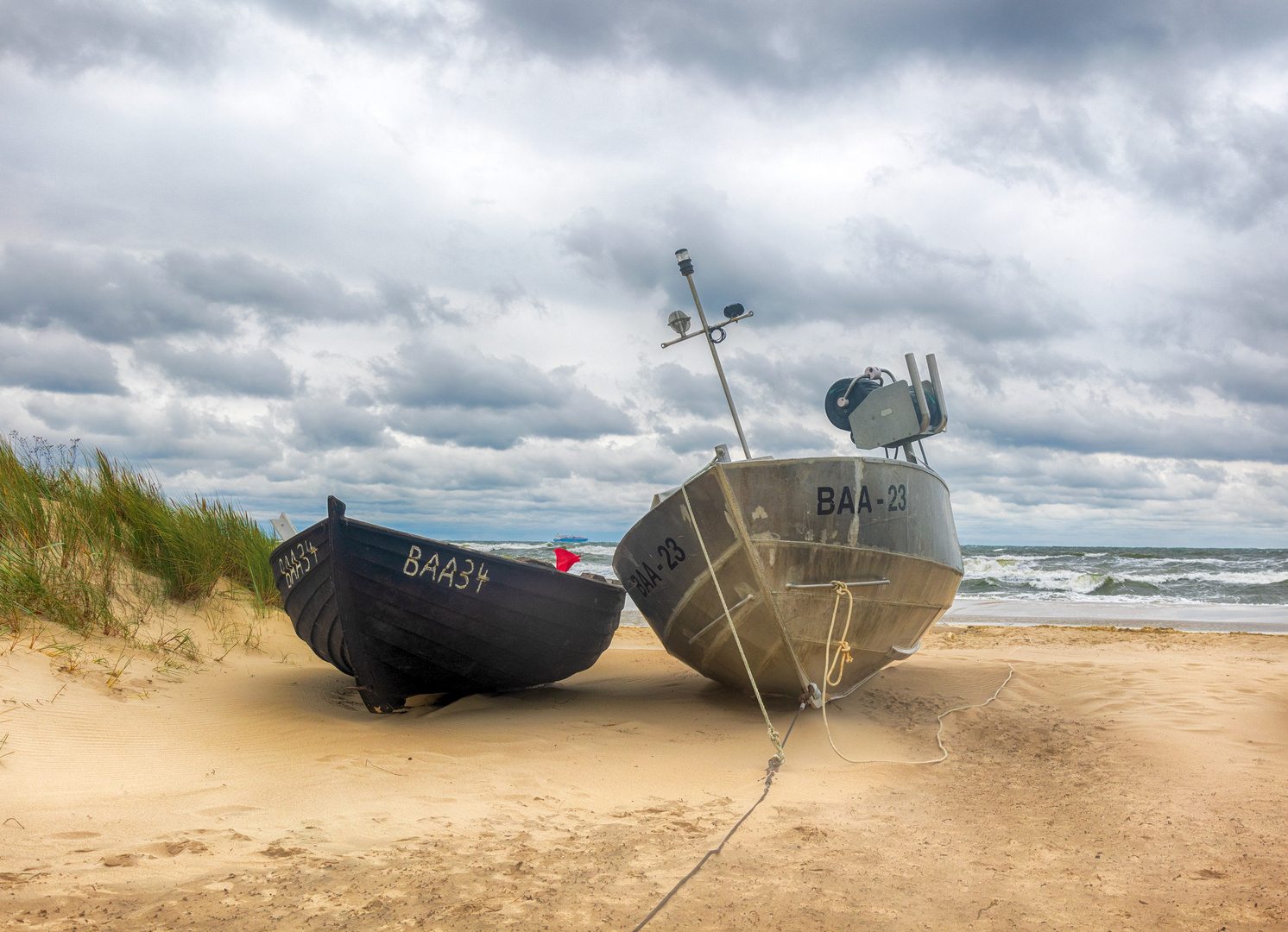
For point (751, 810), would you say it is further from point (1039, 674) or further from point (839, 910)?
point (1039, 674)

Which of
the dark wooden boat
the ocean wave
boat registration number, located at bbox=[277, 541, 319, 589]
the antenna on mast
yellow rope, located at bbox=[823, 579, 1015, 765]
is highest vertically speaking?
the antenna on mast

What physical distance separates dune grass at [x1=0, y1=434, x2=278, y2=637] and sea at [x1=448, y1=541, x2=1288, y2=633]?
4.23 m

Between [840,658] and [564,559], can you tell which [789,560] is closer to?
[840,658]

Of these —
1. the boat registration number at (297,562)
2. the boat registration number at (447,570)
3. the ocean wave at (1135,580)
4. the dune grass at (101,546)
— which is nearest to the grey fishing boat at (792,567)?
the boat registration number at (447,570)

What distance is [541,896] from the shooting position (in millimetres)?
2537

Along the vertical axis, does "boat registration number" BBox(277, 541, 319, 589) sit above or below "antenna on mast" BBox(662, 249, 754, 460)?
below

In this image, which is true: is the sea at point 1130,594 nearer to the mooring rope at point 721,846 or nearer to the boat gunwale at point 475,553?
the boat gunwale at point 475,553

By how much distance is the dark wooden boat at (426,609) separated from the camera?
528 cm

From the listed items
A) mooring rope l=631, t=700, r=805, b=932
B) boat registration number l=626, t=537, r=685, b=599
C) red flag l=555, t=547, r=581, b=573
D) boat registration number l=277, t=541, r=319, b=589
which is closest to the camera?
mooring rope l=631, t=700, r=805, b=932

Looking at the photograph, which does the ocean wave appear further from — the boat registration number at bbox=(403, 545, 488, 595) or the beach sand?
the boat registration number at bbox=(403, 545, 488, 595)

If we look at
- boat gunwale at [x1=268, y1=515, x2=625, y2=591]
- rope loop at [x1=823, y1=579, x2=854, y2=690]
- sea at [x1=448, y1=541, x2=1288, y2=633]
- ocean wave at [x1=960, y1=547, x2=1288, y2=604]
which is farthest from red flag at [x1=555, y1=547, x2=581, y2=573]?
ocean wave at [x1=960, y1=547, x2=1288, y2=604]

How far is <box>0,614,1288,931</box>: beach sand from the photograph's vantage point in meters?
2.49

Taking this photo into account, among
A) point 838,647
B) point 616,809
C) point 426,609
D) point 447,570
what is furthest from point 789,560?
point 426,609

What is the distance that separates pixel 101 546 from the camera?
6730 millimetres
